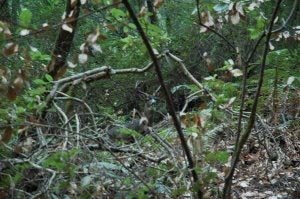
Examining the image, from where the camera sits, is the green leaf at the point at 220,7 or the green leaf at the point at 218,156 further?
the green leaf at the point at 220,7

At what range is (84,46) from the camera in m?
2.17

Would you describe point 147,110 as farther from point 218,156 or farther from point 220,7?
point 220,7

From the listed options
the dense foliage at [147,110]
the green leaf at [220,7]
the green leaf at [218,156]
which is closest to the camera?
the dense foliage at [147,110]

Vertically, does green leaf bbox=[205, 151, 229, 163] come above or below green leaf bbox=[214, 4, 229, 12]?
below

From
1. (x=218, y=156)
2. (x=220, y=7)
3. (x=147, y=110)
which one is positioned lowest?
(x=218, y=156)

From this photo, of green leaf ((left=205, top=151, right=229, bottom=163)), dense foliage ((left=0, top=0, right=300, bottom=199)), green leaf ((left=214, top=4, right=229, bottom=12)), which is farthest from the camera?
green leaf ((left=214, top=4, right=229, bottom=12))

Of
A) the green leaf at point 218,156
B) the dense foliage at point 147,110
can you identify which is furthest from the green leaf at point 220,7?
the green leaf at point 218,156

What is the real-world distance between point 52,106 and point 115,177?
94 cm

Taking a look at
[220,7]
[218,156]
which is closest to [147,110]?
Result: [218,156]

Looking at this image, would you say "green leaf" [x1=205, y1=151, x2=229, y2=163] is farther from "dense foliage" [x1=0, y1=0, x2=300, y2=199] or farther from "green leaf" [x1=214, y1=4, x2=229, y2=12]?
"green leaf" [x1=214, y1=4, x2=229, y2=12]

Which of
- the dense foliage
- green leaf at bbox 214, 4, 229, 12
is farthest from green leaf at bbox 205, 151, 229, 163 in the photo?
green leaf at bbox 214, 4, 229, 12

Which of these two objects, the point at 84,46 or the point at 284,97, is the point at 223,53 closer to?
the point at 284,97

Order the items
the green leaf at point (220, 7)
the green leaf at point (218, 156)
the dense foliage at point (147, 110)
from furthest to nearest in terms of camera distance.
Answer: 1. the green leaf at point (220, 7)
2. the green leaf at point (218, 156)
3. the dense foliage at point (147, 110)

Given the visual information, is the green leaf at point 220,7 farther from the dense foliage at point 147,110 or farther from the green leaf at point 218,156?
the green leaf at point 218,156
